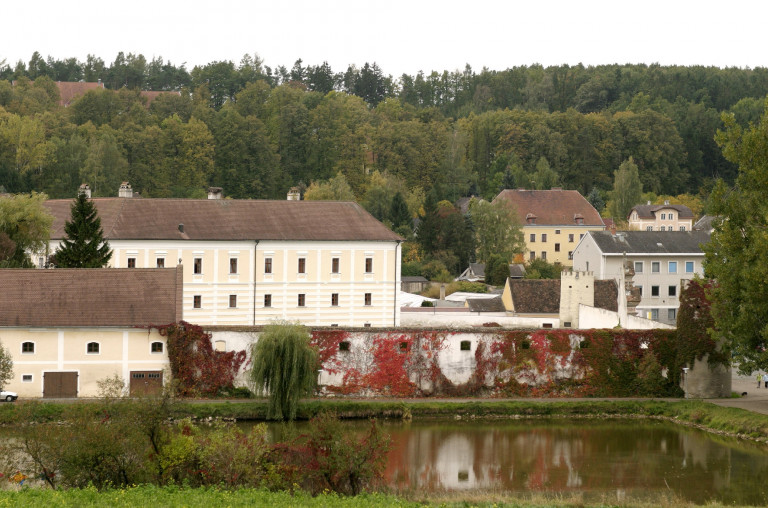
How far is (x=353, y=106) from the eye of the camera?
11588 cm

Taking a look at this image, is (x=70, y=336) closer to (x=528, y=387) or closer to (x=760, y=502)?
(x=528, y=387)

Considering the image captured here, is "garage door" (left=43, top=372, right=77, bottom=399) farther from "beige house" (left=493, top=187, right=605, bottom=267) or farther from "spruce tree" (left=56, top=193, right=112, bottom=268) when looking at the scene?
"beige house" (left=493, top=187, right=605, bottom=267)

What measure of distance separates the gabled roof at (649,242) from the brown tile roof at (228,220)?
60.6ft

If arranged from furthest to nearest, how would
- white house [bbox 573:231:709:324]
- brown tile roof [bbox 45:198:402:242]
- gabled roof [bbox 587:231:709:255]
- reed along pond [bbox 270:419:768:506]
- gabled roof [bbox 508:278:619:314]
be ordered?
1. gabled roof [bbox 587:231:709:255]
2. white house [bbox 573:231:709:324]
3. gabled roof [bbox 508:278:619:314]
4. brown tile roof [bbox 45:198:402:242]
5. reed along pond [bbox 270:419:768:506]

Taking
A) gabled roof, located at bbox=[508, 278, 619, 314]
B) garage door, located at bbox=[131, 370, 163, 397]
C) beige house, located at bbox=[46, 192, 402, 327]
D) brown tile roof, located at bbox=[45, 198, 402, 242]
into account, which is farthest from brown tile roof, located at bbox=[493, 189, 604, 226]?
garage door, located at bbox=[131, 370, 163, 397]

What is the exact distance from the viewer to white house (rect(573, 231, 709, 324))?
64.2 m

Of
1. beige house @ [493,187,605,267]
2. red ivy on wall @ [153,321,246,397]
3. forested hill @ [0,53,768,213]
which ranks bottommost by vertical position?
red ivy on wall @ [153,321,246,397]

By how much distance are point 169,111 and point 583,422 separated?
80602mm

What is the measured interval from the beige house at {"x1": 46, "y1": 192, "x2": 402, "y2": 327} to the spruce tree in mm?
1353

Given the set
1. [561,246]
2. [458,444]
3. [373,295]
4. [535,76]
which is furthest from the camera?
[535,76]

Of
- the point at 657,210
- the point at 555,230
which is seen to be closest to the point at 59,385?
the point at 555,230

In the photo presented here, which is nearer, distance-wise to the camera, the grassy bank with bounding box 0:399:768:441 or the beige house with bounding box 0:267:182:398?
the grassy bank with bounding box 0:399:768:441

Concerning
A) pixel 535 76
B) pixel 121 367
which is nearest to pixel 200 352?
pixel 121 367

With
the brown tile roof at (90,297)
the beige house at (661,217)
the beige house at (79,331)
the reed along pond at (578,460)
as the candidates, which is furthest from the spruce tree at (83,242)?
the beige house at (661,217)
